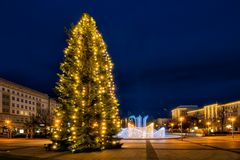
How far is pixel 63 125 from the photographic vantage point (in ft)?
97.6

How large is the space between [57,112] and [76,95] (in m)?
2.17

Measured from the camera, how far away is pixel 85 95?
3027 centimetres

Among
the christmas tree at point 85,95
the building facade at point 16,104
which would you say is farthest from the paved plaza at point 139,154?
the building facade at point 16,104

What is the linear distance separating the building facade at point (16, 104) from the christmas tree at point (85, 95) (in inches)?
3042

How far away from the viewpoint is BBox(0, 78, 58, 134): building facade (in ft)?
375

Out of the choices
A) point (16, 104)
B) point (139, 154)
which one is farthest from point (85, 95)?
point (16, 104)

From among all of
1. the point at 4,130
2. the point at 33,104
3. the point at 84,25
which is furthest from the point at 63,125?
the point at 33,104

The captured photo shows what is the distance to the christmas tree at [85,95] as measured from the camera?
29.5m

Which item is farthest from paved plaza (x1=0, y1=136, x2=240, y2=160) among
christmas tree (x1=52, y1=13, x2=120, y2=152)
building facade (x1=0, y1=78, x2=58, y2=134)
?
building facade (x1=0, y1=78, x2=58, y2=134)

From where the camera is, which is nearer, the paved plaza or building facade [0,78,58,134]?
the paved plaza

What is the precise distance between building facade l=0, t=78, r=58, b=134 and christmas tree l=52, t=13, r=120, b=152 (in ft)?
254

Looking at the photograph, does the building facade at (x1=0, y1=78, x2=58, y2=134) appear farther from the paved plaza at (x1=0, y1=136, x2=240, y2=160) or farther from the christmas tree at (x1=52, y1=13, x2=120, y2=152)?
the christmas tree at (x1=52, y1=13, x2=120, y2=152)

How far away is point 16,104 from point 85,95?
3905 inches

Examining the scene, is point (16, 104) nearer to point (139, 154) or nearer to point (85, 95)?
point (85, 95)
